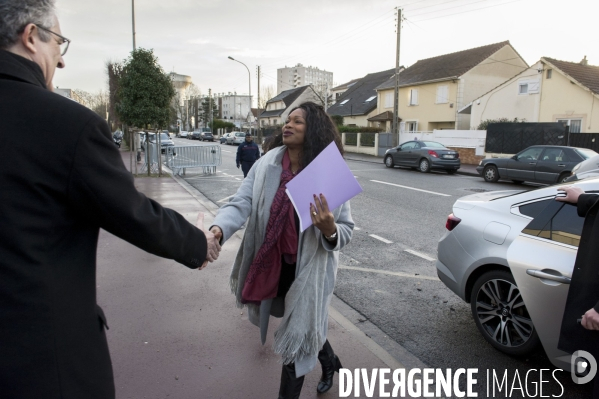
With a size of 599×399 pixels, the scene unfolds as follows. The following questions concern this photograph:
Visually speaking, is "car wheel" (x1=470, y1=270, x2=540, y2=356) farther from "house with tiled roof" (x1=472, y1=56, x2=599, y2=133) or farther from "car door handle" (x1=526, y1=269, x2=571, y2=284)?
"house with tiled roof" (x1=472, y1=56, x2=599, y2=133)

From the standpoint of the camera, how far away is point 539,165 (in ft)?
48.2

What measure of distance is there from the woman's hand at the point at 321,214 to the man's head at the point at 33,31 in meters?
1.25

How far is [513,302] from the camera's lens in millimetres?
3475

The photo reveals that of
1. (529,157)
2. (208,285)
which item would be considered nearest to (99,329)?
(208,285)

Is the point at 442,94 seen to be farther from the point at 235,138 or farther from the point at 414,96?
the point at 235,138

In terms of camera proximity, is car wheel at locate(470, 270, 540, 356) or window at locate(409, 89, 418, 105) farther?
window at locate(409, 89, 418, 105)

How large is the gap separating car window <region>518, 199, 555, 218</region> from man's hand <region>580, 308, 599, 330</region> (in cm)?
153

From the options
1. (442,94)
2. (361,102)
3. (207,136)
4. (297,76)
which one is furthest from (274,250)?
(297,76)

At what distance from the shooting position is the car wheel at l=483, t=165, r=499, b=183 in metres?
16.2

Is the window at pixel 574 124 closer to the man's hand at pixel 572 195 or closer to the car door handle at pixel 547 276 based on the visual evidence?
the car door handle at pixel 547 276

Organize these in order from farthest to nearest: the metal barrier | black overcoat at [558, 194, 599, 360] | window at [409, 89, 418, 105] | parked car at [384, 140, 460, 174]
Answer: window at [409, 89, 418, 105]
parked car at [384, 140, 460, 174]
the metal barrier
black overcoat at [558, 194, 599, 360]

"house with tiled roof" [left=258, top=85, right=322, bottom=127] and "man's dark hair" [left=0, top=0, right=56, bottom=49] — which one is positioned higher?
"house with tiled roof" [left=258, top=85, right=322, bottom=127]

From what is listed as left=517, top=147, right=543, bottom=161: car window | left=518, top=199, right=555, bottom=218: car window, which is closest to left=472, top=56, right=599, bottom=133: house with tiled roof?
left=517, top=147, right=543, bottom=161: car window

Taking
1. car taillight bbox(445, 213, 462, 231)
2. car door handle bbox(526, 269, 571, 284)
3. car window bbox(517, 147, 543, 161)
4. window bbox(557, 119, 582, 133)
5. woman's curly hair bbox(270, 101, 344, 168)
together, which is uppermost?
window bbox(557, 119, 582, 133)
